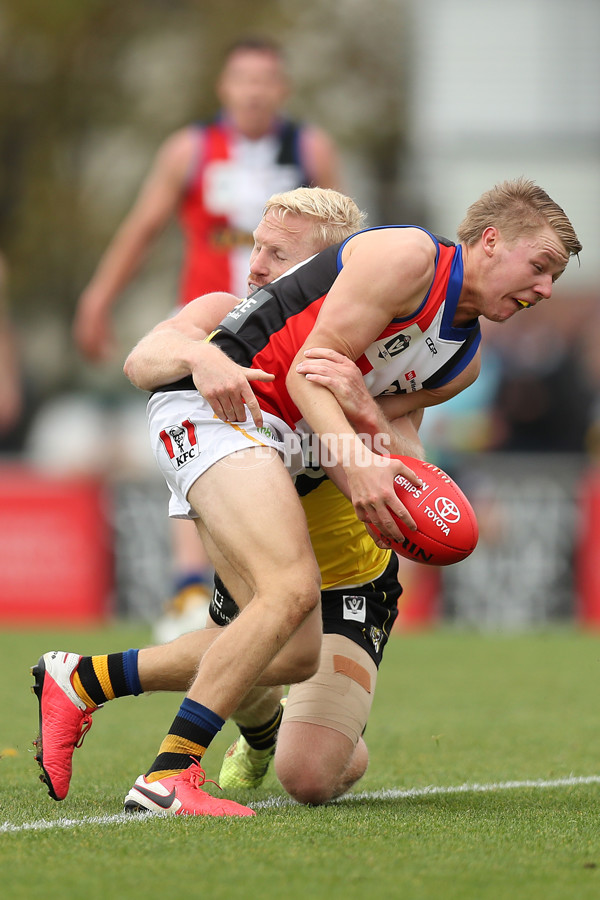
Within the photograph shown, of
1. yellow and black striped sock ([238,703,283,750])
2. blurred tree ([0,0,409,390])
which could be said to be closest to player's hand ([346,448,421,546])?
yellow and black striped sock ([238,703,283,750])

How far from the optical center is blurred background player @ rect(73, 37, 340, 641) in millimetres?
7746

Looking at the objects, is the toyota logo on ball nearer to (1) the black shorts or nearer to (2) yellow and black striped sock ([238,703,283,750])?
(1) the black shorts

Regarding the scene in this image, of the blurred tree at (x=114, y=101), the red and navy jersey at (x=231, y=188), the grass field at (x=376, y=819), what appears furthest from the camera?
the blurred tree at (x=114, y=101)

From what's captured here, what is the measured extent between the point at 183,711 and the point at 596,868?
48.7 inches

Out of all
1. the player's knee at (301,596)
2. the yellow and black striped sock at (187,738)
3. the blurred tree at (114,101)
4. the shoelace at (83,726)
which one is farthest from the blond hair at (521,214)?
the blurred tree at (114,101)

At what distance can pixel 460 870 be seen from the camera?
3334mm

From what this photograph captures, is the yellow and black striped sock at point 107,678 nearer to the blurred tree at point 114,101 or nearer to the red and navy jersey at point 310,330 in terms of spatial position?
the red and navy jersey at point 310,330

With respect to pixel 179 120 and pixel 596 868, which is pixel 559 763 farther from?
pixel 179 120

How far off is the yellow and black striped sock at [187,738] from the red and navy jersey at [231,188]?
4.02 meters

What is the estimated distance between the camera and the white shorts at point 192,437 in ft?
13.7

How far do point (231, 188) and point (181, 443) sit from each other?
12.4ft

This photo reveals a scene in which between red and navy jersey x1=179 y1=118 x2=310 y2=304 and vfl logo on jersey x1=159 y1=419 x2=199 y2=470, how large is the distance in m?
3.52

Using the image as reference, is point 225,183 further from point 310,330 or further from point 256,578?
point 256,578

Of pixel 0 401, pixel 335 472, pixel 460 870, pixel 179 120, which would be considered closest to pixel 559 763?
pixel 335 472
